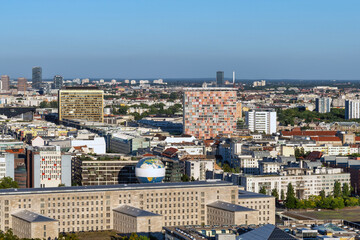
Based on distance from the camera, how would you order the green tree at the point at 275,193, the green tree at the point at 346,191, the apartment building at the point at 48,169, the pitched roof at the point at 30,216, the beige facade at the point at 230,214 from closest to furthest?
the pitched roof at the point at 30,216 < the beige facade at the point at 230,214 < the green tree at the point at 275,193 < the apartment building at the point at 48,169 < the green tree at the point at 346,191

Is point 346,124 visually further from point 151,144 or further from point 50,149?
point 50,149

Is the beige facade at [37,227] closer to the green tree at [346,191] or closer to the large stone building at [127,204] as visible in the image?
the large stone building at [127,204]

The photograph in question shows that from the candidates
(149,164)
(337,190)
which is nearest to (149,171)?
(149,164)

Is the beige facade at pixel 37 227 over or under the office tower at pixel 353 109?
under

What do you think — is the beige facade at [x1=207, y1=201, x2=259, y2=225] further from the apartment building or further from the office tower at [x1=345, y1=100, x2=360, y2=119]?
the office tower at [x1=345, y1=100, x2=360, y2=119]

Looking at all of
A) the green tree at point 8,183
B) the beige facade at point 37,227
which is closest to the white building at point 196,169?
the green tree at point 8,183

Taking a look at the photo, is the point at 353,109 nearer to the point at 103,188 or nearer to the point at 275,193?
the point at 275,193

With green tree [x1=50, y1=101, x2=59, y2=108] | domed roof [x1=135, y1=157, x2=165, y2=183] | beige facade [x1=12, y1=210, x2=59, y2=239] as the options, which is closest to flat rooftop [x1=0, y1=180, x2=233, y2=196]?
beige facade [x1=12, y1=210, x2=59, y2=239]
